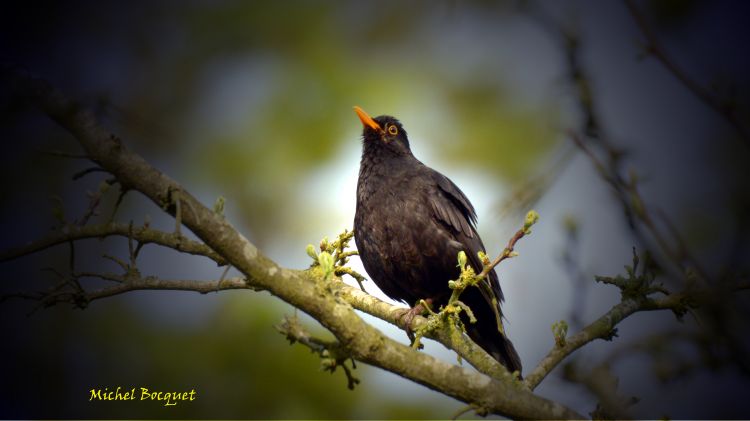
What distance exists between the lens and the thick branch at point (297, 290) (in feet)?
7.06

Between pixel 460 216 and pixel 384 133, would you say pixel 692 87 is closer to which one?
pixel 460 216

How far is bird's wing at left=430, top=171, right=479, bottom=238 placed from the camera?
4.76 m

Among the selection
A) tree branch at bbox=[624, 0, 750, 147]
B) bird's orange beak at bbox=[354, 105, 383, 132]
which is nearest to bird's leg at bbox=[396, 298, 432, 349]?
bird's orange beak at bbox=[354, 105, 383, 132]

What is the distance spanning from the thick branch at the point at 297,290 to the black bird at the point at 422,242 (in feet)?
6.11

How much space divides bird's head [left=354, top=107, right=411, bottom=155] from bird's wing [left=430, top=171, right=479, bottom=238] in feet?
1.89

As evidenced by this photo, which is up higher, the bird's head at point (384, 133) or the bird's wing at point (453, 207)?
the bird's head at point (384, 133)

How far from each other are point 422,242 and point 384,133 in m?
1.41

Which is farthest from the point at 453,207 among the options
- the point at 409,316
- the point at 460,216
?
the point at 409,316

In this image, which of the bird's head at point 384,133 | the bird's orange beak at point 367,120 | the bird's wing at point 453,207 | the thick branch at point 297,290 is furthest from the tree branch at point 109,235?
the bird's orange beak at point 367,120

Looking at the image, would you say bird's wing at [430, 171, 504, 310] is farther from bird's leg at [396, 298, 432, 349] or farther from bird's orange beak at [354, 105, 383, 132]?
bird's orange beak at [354, 105, 383, 132]

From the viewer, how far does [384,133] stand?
5.62 m

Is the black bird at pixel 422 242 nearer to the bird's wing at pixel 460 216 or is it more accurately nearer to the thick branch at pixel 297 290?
the bird's wing at pixel 460 216

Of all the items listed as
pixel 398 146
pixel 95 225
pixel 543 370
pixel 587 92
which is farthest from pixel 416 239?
pixel 587 92

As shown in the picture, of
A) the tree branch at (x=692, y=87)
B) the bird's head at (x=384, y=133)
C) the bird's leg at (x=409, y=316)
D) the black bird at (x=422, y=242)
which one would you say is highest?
the bird's head at (x=384, y=133)
